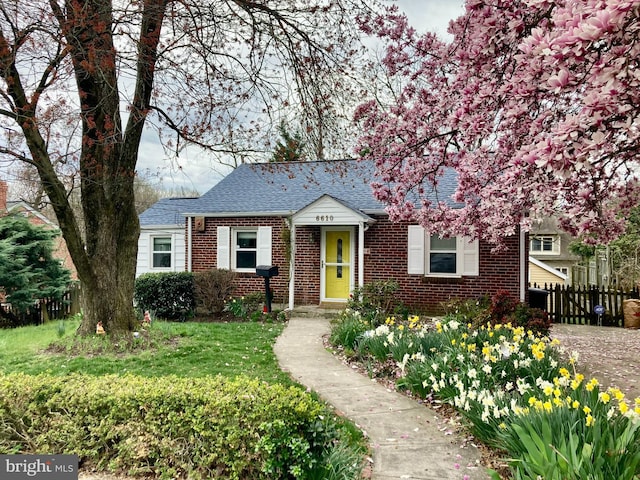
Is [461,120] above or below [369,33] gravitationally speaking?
below

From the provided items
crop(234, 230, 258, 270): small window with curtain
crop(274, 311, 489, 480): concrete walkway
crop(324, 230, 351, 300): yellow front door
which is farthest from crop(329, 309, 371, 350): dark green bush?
crop(234, 230, 258, 270): small window with curtain

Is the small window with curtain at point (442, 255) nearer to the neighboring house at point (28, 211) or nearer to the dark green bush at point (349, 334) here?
the dark green bush at point (349, 334)

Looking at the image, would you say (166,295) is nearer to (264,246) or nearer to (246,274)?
(246,274)

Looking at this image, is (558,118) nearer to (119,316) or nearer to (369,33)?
(369,33)

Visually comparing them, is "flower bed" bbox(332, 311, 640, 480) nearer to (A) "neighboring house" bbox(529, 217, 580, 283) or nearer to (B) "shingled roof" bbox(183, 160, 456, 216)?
(B) "shingled roof" bbox(183, 160, 456, 216)

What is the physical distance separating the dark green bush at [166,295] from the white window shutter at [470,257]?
7316mm

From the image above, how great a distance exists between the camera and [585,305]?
11453 mm

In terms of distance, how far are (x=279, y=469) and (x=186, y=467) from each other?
0.70m

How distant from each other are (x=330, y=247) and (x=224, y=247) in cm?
342

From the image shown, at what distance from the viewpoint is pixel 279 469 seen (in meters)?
2.80

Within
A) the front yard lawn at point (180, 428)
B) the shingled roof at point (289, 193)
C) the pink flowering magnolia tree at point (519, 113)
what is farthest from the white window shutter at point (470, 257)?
the front yard lawn at point (180, 428)

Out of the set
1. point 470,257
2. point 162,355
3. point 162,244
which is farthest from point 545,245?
point 162,355

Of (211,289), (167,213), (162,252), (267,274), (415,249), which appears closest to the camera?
(267,274)

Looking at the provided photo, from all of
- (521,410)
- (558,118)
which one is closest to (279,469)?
(521,410)
